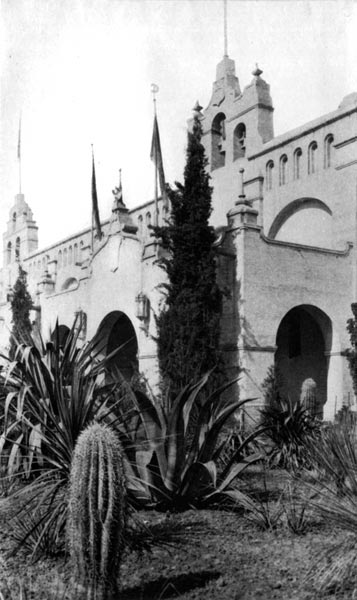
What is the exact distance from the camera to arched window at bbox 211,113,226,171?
28188 millimetres

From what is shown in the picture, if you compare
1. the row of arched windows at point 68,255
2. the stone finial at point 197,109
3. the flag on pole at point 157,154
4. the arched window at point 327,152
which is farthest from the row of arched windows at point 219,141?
the row of arched windows at point 68,255

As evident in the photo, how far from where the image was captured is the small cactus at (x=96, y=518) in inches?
193

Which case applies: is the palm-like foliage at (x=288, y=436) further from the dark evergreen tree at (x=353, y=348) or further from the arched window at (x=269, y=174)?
the arched window at (x=269, y=174)

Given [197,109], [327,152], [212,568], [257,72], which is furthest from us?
[197,109]

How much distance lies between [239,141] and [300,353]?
9.16 metres

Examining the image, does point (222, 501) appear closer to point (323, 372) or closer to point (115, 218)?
point (323, 372)

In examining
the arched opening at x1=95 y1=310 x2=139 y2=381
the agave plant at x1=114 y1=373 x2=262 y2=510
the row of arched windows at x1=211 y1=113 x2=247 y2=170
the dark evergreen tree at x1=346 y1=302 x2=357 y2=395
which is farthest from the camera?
the row of arched windows at x1=211 y1=113 x2=247 y2=170

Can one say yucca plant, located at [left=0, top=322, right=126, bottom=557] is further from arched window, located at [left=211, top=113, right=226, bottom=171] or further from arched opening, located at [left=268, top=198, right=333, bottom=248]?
arched window, located at [left=211, top=113, right=226, bottom=171]

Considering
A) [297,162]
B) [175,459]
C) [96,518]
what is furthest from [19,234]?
[96,518]

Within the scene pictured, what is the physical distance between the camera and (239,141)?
27359 millimetres

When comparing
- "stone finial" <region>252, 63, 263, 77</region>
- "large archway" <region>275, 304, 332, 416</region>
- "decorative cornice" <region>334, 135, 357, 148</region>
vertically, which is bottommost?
"large archway" <region>275, 304, 332, 416</region>

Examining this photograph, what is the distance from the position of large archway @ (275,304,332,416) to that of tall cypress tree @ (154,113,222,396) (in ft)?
16.0

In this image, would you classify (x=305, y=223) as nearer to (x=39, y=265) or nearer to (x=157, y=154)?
(x=157, y=154)

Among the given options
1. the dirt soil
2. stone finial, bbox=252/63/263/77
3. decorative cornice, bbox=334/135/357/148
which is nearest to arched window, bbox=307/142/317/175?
decorative cornice, bbox=334/135/357/148
